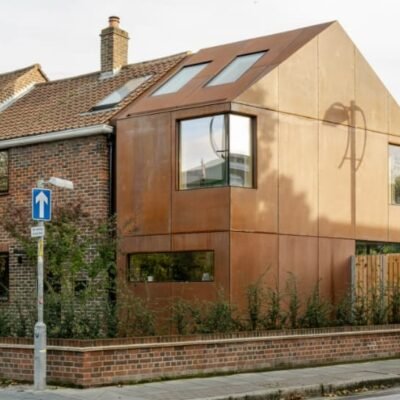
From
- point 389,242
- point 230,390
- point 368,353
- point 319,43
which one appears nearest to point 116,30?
point 319,43

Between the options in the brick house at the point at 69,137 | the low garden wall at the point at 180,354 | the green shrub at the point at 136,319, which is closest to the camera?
the low garden wall at the point at 180,354

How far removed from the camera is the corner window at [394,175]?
23734 mm

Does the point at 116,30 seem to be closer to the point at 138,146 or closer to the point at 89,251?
the point at 138,146

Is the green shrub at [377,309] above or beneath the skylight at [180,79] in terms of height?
beneath

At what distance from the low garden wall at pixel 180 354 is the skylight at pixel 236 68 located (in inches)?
261

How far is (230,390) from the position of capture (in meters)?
13.8

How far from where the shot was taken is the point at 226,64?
A: 21781 mm

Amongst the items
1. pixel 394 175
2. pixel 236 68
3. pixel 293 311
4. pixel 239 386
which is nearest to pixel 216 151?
pixel 236 68

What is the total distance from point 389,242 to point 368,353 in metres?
5.69

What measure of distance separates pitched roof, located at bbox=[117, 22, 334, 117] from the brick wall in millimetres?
1343

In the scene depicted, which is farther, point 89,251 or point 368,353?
point 89,251

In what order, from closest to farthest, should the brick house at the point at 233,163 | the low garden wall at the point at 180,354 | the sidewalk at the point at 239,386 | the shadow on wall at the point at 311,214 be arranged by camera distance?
1. the sidewalk at the point at 239,386
2. the low garden wall at the point at 180,354
3. the brick house at the point at 233,163
4. the shadow on wall at the point at 311,214

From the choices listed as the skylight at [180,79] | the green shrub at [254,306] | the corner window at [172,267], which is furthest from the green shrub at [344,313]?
the skylight at [180,79]

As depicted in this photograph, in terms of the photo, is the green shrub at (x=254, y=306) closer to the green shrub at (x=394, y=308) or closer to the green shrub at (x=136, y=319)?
the green shrub at (x=136, y=319)
